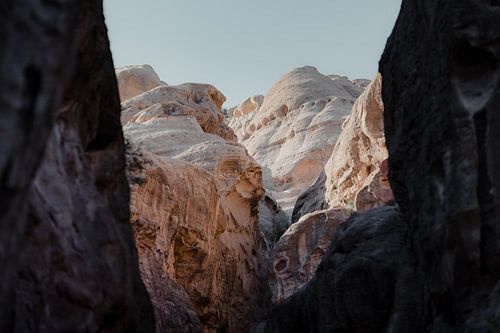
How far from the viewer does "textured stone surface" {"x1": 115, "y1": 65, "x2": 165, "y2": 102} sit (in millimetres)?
38875

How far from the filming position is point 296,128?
3906 cm

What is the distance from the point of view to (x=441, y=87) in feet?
27.2

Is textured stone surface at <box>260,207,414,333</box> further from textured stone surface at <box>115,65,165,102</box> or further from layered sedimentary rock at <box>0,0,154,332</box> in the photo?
textured stone surface at <box>115,65,165,102</box>

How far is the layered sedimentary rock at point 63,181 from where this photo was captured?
3.46 m

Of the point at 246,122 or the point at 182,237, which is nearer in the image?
the point at 182,237

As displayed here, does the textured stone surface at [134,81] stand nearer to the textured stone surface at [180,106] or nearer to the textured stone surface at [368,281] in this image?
the textured stone surface at [180,106]

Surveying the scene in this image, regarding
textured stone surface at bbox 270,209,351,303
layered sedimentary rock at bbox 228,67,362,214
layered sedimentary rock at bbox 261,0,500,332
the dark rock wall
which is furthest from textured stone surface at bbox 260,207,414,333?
layered sedimentary rock at bbox 228,67,362,214

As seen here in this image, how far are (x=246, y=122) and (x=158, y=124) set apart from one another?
2642cm

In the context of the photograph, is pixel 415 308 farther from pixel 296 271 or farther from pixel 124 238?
pixel 296 271

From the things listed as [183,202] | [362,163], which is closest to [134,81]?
[362,163]

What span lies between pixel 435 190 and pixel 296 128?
31.0 meters

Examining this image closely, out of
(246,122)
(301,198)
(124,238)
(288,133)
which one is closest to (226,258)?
(301,198)

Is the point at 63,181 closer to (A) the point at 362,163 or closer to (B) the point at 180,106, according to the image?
(A) the point at 362,163

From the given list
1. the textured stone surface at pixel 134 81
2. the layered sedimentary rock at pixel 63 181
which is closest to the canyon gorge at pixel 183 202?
the layered sedimentary rock at pixel 63 181
